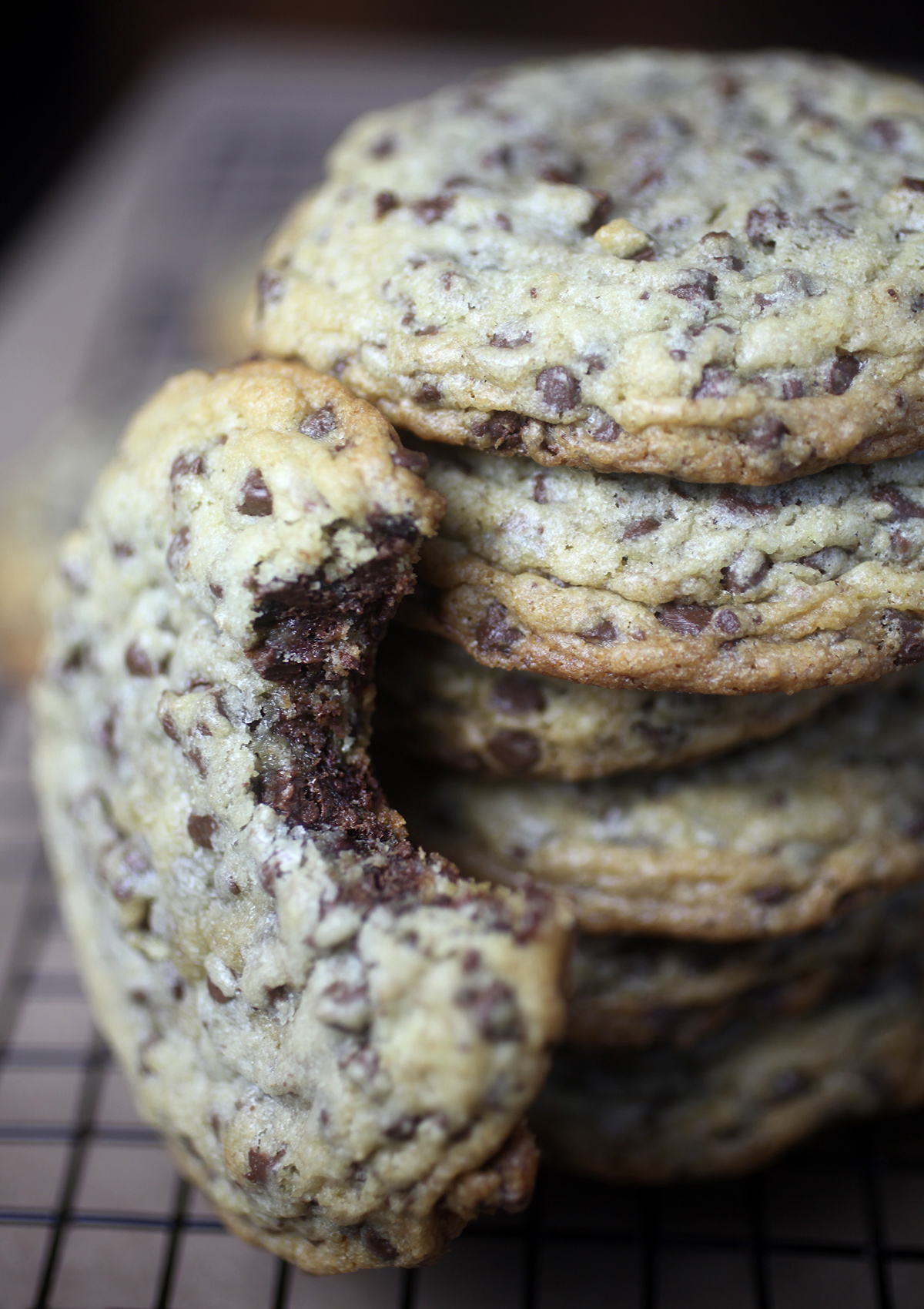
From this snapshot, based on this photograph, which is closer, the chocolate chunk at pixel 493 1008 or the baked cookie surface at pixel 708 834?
the chocolate chunk at pixel 493 1008

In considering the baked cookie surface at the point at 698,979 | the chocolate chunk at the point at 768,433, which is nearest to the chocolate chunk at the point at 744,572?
the chocolate chunk at the point at 768,433

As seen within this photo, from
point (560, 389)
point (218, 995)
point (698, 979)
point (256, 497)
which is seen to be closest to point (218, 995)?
point (218, 995)

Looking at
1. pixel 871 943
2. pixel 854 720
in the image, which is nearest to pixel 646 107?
pixel 854 720

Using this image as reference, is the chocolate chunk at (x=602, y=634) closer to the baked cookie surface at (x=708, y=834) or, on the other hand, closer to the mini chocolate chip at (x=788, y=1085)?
the baked cookie surface at (x=708, y=834)

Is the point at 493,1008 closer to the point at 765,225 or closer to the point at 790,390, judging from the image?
the point at 790,390

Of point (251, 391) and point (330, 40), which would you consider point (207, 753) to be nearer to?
point (251, 391)

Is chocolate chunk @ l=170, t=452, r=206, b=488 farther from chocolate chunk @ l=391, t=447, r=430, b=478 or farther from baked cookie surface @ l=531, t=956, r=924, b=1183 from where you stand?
baked cookie surface @ l=531, t=956, r=924, b=1183
